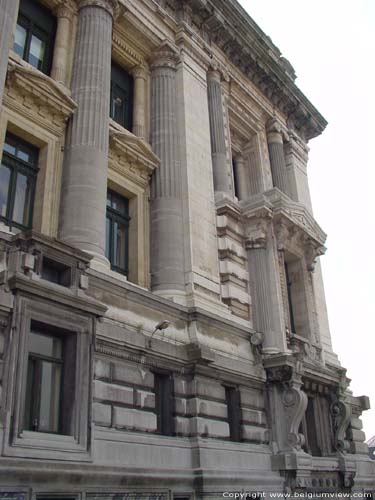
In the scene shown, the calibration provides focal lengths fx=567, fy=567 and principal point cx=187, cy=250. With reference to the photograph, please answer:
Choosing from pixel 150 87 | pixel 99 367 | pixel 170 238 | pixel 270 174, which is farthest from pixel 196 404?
pixel 270 174

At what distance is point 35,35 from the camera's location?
2023 centimetres

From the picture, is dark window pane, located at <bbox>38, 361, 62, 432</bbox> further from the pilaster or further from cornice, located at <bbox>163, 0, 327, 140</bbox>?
cornice, located at <bbox>163, 0, 327, 140</bbox>

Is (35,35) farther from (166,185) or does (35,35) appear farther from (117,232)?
(117,232)

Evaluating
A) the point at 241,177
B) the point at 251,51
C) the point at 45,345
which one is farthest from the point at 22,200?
the point at 251,51

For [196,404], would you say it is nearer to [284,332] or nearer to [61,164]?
[284,332]

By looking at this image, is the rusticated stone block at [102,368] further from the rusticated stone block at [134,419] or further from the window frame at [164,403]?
the window frame at [164,403]

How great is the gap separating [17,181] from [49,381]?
261 inches

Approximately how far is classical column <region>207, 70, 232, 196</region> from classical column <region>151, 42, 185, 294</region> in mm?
2889

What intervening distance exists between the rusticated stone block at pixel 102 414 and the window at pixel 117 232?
19.0ft

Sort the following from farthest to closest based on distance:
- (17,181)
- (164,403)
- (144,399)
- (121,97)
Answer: (121,97) → (17,181) → (164,403) → (144,399)

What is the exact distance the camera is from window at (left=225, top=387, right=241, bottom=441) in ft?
61.3

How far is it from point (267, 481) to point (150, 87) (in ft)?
52.2

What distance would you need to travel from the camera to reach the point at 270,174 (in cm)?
3028

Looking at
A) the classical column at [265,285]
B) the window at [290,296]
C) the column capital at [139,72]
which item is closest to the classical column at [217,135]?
the classical column at [265,285]
